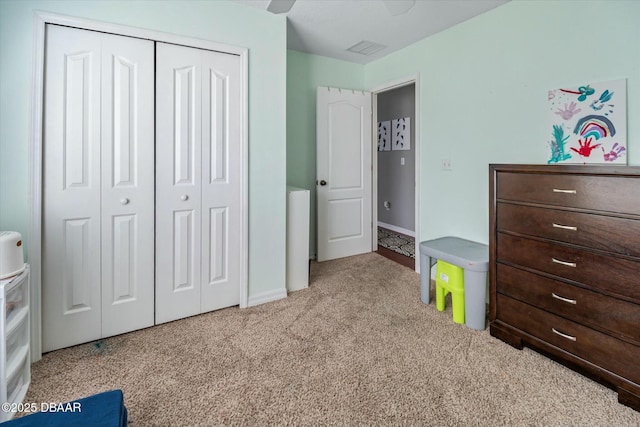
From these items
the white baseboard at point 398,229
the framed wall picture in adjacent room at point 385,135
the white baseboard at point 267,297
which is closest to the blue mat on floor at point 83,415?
the white baseboard at point 267,297

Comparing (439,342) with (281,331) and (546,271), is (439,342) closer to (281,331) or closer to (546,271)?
(546,271)

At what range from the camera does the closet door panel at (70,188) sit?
2.00m

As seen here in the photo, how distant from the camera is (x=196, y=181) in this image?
247 centimetres

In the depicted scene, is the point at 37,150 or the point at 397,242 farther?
the point at 397,242

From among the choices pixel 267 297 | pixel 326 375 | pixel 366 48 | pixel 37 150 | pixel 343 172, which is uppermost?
pixel 366 48

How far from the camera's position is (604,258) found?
1690 mm

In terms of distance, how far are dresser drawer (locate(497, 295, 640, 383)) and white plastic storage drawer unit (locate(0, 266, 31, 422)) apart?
2760 millimetres

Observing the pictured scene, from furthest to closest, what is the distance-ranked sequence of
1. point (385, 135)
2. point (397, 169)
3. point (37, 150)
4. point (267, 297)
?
1. point (385, 135)
2. point (397, 169)
3. point (267, 297)
4. point (37, 150)

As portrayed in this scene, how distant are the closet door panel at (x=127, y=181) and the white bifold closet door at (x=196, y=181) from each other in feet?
0.25

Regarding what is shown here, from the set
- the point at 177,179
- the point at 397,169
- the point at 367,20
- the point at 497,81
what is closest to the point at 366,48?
the point at 367,20

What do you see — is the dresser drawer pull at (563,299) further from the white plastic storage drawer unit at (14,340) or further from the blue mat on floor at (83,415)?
the white plastic storage drawer unit at (14,340)

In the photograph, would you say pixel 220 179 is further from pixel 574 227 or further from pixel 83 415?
pixel 574 227

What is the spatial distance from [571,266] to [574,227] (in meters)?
0.22

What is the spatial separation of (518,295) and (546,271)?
0.81 ft
